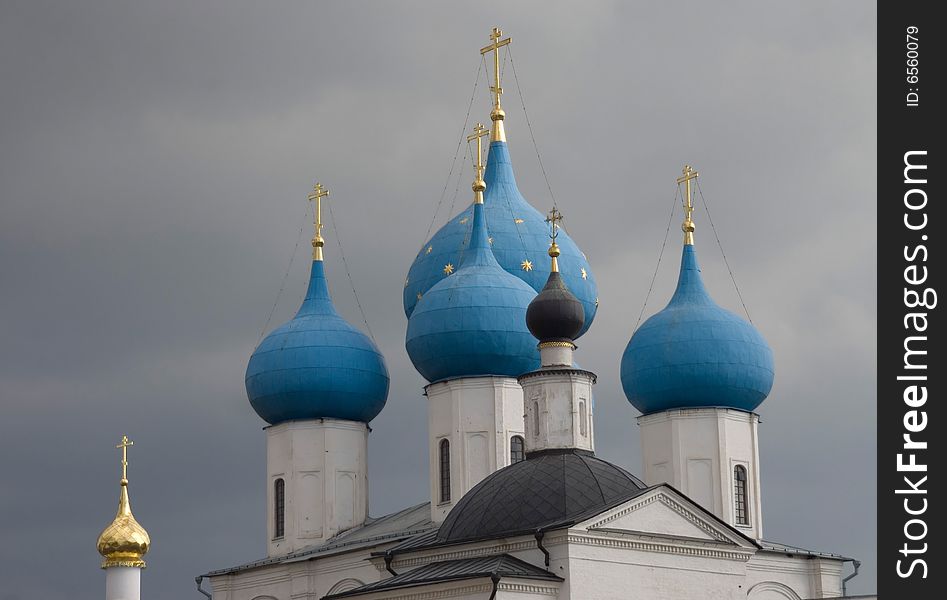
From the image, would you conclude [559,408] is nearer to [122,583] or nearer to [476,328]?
[476,328]

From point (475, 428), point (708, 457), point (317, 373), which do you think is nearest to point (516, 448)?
point (475, 428)

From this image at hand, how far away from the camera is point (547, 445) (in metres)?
25.2

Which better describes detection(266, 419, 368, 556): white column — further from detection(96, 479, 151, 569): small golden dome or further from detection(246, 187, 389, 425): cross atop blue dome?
detection(96, 479, 151, 569): small golden dome

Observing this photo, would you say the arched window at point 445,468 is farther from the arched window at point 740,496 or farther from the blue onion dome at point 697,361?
the arched window at point 740,496

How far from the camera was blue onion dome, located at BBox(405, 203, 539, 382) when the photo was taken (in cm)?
3014

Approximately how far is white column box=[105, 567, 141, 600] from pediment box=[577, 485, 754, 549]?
863 centimetres

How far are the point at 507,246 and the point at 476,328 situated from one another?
300cm

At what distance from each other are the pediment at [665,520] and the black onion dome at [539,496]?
14 centimetres

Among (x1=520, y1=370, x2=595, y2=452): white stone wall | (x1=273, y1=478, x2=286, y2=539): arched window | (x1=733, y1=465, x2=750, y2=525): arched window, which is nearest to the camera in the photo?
(x1=520, y1=370, x2=595, y2=452): white stone wall

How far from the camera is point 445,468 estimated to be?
3069 cm

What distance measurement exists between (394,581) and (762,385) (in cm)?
1018

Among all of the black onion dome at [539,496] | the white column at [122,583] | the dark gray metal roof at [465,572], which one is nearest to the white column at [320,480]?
the white column at [122,583]

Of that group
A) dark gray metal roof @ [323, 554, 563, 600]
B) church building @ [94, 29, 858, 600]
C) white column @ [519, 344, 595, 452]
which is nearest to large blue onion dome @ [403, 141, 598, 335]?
church building @ [94, 29, 858, 600]
